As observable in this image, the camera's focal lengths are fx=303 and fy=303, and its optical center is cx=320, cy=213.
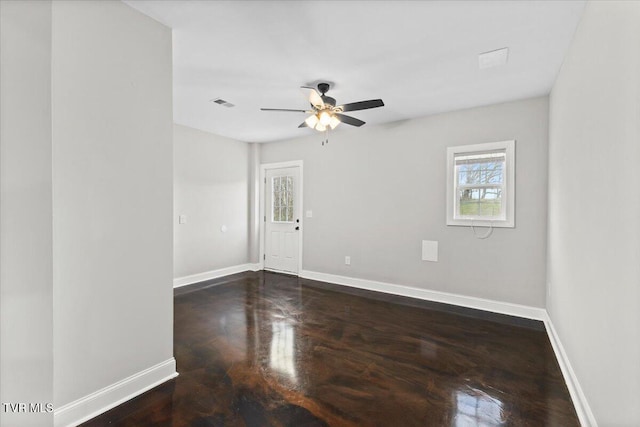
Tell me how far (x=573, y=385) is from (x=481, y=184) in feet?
7.97

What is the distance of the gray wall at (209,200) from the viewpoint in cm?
490

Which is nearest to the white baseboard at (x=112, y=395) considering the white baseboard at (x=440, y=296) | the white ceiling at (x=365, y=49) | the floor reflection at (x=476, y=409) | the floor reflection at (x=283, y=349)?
the floor reflection at (x=283, y=349)

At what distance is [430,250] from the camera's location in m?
4.29

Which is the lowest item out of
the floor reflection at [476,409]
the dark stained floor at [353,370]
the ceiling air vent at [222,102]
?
the floor reflection at [476,409]

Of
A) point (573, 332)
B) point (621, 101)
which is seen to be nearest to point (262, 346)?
point (573, 332)

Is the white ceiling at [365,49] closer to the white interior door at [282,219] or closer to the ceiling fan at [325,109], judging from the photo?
the ceiling fan at [325,109]

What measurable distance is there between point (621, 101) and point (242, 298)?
4198 mm

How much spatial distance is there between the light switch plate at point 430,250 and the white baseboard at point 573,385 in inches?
59.8

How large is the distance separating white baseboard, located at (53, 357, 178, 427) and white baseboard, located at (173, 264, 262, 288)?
111 inches

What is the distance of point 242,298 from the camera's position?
4.31 meters

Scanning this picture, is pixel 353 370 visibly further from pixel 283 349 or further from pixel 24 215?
pixel 24 215

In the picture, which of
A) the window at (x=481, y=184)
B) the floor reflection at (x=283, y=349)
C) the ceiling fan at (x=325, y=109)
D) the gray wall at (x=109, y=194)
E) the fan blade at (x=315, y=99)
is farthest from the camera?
the window at (x=481, y=184)

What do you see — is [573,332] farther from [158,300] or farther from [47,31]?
[47,31]
